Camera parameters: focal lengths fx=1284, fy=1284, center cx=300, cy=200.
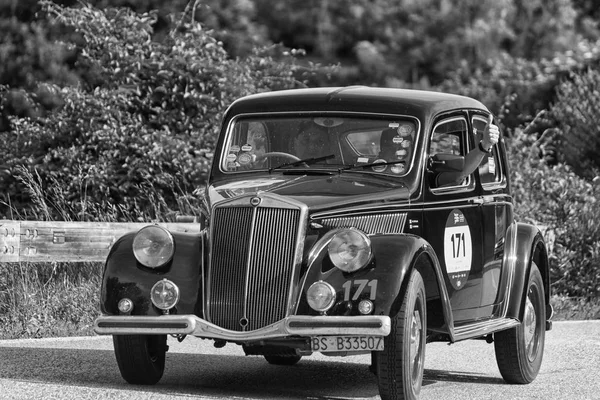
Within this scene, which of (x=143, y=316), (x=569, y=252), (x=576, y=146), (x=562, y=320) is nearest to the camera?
(x=143, y=316)

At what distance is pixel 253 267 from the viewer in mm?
7566

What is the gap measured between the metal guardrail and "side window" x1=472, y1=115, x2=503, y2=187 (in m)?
2.61

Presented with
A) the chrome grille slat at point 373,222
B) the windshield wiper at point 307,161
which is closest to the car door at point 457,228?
the chrome grille slat at point 373,222

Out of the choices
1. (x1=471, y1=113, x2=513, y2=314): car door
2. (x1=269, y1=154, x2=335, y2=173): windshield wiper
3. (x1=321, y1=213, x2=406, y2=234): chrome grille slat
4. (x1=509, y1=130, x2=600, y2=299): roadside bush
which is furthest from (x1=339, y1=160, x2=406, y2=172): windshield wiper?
(x1=509, y1=130, x2=600, y2=299): roadside bush

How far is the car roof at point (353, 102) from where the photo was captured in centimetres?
880

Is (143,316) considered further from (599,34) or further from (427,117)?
(599,34)

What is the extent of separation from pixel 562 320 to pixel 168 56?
601 centimetres

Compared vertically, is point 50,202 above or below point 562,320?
above

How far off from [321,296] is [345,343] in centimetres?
30

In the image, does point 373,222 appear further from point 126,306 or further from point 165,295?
point 126,306

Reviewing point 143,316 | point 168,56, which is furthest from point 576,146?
point 143,316

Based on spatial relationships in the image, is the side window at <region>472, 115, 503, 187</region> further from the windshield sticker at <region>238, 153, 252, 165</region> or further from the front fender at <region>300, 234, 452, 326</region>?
the front fender at <region>300, 234, 452, 326</region>

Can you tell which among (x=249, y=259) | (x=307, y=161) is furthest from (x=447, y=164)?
(x=249, y=259)

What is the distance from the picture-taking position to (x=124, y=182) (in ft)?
49.7
